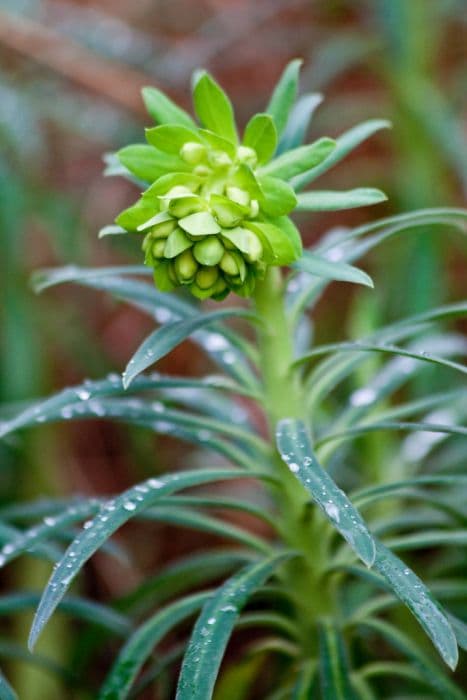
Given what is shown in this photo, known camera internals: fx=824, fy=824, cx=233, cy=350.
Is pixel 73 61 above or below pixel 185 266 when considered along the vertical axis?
above

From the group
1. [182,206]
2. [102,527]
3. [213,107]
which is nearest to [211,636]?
[102,527]

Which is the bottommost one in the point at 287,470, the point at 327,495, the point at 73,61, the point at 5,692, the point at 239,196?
the point at 5,692

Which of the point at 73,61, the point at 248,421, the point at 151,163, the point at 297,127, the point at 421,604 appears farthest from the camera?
the point at 73,61

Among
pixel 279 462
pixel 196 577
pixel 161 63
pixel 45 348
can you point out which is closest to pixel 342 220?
pixel 161 63

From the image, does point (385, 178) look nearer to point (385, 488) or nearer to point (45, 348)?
point (45, 348)

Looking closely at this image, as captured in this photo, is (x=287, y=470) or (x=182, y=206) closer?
(x=182, y=206)

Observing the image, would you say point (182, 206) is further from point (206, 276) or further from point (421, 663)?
point (421, 663)

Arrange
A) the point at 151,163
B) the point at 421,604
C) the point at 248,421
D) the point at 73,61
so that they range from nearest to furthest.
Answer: the point at 421,604
the point at 151,163
the point at 248,421
the point at 73,61

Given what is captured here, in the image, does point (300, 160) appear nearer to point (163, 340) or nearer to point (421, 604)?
point (163, 340)
